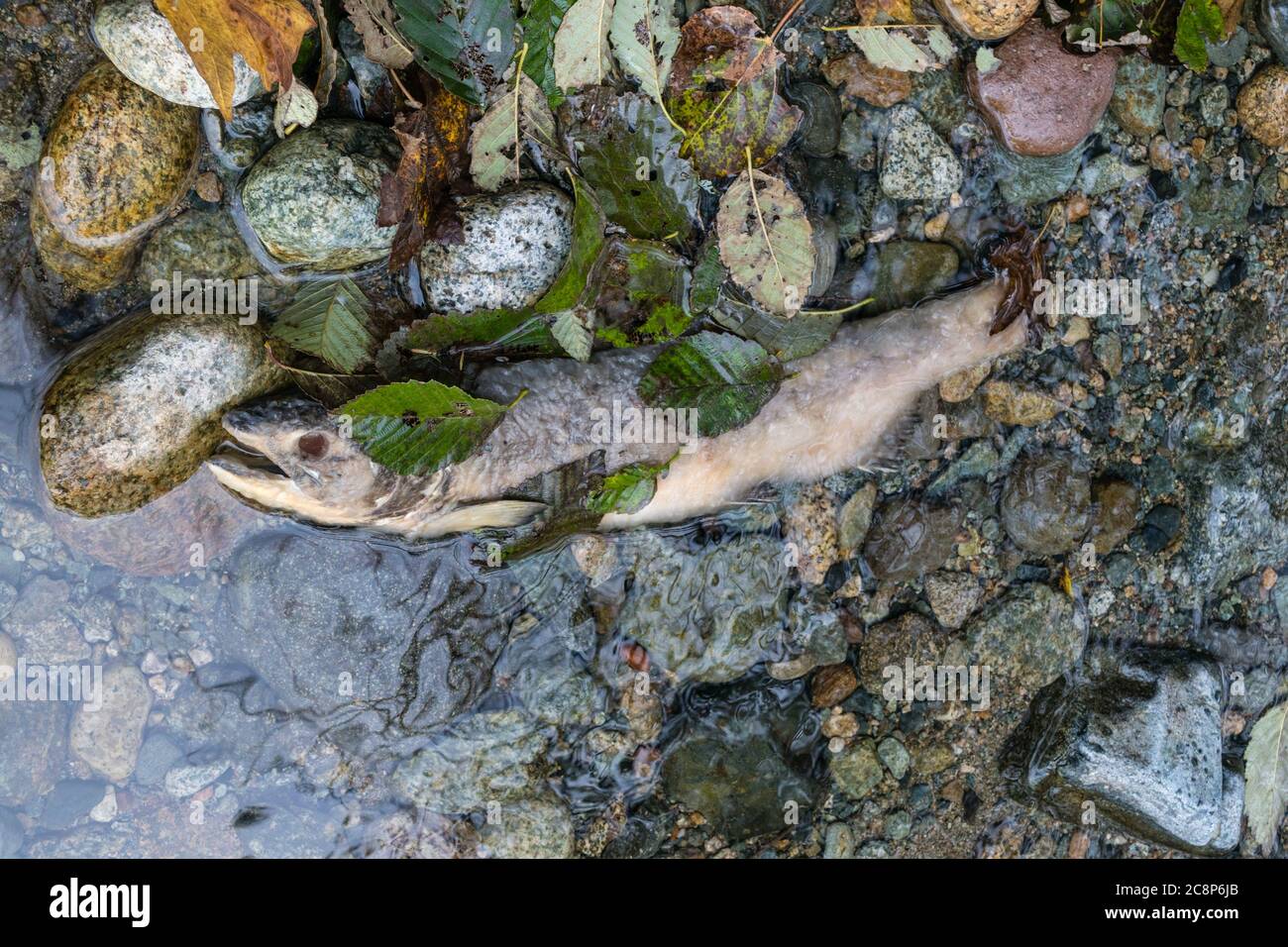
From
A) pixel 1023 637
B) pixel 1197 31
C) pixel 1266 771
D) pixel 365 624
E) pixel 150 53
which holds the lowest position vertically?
pixel 1266 771

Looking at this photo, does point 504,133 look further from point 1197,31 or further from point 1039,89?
point 1197,31

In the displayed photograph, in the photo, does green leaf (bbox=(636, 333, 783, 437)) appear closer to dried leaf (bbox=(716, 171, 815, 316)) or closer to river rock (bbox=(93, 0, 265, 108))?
dried leaf (bbox=(716, 171, 815, 316))

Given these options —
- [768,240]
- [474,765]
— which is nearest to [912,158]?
[768,240]

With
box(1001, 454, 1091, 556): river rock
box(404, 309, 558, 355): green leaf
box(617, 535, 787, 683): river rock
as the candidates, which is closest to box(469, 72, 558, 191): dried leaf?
box(404, 309, 558, 355): green leaf

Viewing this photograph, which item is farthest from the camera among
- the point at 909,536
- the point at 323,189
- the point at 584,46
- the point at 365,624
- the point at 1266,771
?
the point at 1266,771

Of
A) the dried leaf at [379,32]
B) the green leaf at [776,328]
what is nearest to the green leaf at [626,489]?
the green leaf at [776,328]

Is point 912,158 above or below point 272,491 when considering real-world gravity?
above

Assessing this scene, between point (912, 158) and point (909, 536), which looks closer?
point (912, 158)
